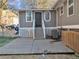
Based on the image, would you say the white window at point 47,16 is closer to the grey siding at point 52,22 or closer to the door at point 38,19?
the grey siding at point 52,22

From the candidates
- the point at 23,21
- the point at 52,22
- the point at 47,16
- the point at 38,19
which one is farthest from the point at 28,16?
the point at 52,22

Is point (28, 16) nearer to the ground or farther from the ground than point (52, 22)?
farther from the ground

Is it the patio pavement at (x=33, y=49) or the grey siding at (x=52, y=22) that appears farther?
the grey siding at (x=52, y=22)

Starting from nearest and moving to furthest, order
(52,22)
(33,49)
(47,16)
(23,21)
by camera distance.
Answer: (33,49)
(23,21)
(52,22)
(47,16)

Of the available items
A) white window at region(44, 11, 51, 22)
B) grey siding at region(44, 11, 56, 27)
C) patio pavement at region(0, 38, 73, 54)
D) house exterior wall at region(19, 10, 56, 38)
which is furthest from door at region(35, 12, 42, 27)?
patio pavement at region(0, 38, 73, 54)

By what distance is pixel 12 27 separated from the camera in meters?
44.4

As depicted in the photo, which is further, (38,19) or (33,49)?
(38,19)

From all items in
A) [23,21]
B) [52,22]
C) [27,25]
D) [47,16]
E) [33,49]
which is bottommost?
[33,49]

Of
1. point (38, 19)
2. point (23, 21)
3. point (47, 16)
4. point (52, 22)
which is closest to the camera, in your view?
point (23, 21)

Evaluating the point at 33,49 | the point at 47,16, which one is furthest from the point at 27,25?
the point at 33,49

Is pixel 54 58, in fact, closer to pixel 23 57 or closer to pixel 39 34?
pixel 23 57

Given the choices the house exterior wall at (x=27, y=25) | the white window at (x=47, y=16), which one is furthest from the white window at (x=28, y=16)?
the white window at (x=47, y=16)

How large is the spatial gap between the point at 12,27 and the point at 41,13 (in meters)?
17.1

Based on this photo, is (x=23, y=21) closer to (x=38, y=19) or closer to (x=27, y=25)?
(x=27, y=25)
